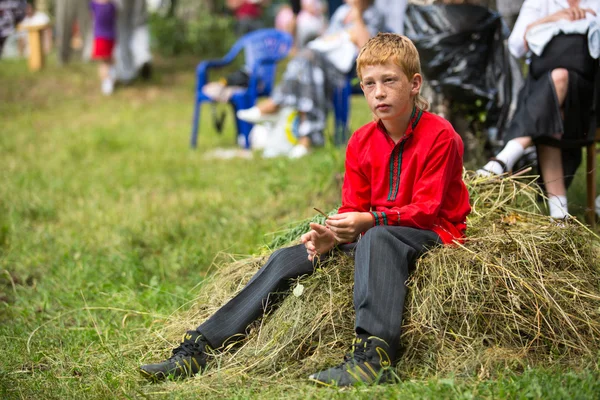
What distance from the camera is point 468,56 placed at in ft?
17.6

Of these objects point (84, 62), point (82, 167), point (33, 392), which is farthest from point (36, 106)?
point (33, 392)

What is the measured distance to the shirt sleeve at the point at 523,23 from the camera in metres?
4.74

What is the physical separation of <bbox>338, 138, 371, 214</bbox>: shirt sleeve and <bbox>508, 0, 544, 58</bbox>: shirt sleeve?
1825mm

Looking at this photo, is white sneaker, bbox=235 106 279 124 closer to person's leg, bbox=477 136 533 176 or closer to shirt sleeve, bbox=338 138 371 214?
Answer: person's leg, bbox=477 136 533 176

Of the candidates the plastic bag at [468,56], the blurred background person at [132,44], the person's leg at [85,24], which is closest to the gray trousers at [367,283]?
the plastic bag at [468,56]

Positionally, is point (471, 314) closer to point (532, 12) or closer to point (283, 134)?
point (532, 12)

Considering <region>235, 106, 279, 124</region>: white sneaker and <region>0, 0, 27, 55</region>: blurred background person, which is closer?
<region>235, 106, 279, 124</region>: white sneaker

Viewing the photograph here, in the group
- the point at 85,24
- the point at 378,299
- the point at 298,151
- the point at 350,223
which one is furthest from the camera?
the point at 85,24

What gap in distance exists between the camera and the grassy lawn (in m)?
3.18

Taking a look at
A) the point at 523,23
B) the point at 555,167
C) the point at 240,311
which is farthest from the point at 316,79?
the point at 240,311

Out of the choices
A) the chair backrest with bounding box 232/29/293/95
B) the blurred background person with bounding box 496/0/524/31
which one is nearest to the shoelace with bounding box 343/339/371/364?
the blurred background person with bounding box 496/0/524/31

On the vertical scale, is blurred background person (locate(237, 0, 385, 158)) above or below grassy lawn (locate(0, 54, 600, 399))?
above

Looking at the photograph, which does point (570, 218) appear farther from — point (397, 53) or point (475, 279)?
point (397, 53)

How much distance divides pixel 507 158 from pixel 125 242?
2805mm
